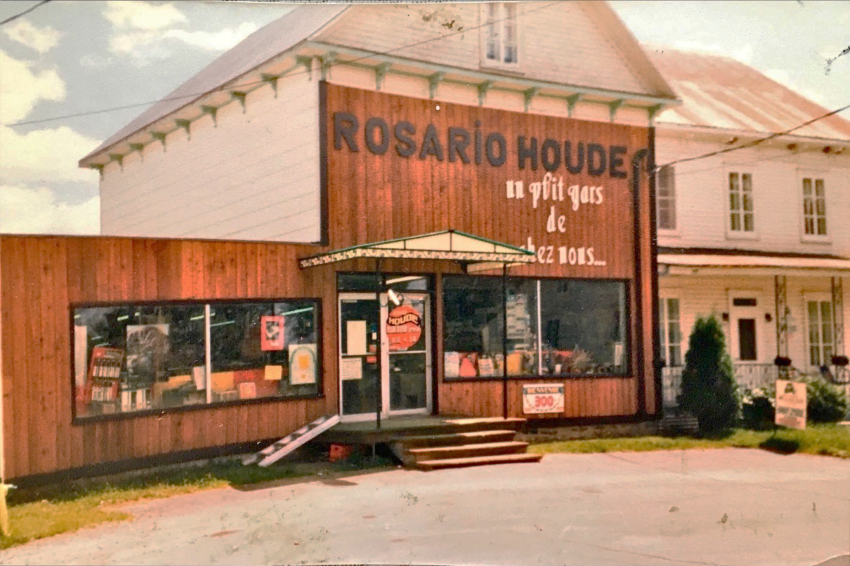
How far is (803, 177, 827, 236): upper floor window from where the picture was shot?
1839 cm

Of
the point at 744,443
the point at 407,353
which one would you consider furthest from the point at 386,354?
the point at 744,443

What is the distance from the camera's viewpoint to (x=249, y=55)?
1608cm

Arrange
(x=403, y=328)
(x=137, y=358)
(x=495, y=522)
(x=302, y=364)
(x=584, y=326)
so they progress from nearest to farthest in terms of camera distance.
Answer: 1. (x=495, y=522)
2. (x=137, y=358)
3. (x=302, y=364)
4. (x=403, y=328)
5. (x=584, y=326)

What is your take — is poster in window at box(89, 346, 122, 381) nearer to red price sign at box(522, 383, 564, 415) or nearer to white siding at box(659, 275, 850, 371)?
red price sign at box(522, 383, 564, 415)

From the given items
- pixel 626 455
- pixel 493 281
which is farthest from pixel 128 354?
pixel 626 455

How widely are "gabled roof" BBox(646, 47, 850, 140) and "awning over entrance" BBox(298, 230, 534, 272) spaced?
5.75 metres

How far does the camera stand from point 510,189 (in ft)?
49.8

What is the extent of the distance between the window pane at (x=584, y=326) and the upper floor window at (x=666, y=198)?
333cm

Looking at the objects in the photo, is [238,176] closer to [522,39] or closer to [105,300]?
[105,300]

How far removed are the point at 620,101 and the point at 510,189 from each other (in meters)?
3.09

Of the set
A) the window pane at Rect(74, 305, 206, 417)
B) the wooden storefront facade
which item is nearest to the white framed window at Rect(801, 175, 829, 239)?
the wooden storefront facade

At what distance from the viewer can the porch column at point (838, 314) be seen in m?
18.4

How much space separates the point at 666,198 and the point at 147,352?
1226cm

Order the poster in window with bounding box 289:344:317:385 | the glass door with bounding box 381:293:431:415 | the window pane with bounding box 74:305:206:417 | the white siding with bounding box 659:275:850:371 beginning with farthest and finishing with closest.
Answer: the white siding with bounding box 659:275:850:371, the glass door with bounding box 381:293:431:415, the poster in window with bounding box 289:344:317:385, the window pane with bounding box 74:305:206:417
